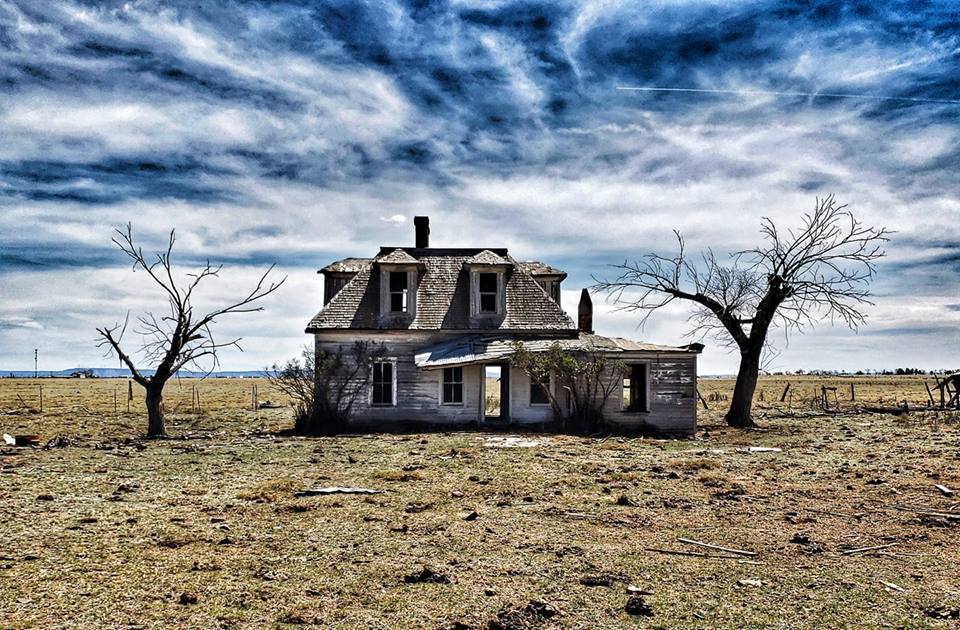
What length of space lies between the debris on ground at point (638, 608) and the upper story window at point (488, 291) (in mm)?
18081

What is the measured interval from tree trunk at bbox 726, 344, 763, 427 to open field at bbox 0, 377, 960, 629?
8309 mm

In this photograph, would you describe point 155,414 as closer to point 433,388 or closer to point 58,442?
point 58,442

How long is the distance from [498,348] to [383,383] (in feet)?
12.9

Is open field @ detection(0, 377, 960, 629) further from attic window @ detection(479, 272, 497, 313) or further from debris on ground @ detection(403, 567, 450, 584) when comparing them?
attic window @ detection(479, 272, 497, 313)

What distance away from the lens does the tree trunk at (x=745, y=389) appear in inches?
927

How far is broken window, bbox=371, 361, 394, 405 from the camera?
22.2 meters

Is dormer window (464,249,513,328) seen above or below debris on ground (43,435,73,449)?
above

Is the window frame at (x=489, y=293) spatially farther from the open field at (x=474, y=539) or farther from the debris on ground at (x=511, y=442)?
the open field at (x=474, y=539)

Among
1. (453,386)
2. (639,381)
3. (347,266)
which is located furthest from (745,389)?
(347,266)

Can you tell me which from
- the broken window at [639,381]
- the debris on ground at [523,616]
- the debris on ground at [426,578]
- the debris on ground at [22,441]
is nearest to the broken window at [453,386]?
the broken window at [639,381]

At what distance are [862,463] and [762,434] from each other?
6.80 meters

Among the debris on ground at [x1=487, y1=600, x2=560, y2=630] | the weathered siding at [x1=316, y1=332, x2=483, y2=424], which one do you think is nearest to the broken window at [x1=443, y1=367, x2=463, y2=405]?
the weathered siding at [x1=316, y1=332, x2=483, y2=424]

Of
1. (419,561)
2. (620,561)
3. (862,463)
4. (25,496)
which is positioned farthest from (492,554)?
(862,463)

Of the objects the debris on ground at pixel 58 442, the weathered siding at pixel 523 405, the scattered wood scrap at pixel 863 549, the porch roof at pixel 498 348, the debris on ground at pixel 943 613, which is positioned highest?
the porch roof at pixel 498 348
